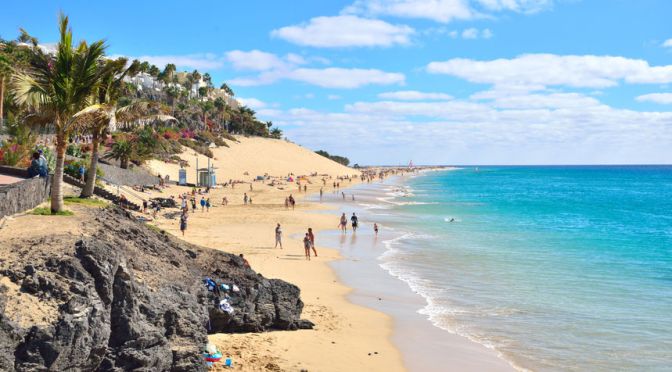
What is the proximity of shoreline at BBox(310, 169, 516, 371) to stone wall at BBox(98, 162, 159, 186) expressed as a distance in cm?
2363

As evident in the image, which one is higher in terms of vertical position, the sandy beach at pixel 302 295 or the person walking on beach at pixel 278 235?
the person walking on beach at pixel 278 235

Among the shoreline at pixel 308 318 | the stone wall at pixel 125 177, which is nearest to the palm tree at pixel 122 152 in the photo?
the stone wall at pixel 125 177

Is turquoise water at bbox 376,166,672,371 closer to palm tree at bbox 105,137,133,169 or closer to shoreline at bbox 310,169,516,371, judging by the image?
shoreline at bbox 310,169,516,371

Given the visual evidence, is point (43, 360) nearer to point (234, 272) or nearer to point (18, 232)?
point (18, 232)

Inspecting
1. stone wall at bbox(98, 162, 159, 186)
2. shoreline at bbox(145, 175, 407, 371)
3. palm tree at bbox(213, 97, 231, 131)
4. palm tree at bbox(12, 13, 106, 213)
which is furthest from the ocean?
palm tree at bbox(213, 97, 231, 131)

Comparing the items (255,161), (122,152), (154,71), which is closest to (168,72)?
(154,71)

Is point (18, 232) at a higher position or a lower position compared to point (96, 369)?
higher

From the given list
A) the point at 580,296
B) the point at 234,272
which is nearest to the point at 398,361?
the point at 234,272

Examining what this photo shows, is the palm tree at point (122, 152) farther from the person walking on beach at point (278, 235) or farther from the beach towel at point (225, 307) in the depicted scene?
the beach towel at point (225, 307)

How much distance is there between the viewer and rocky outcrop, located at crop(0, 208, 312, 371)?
23.1 ft

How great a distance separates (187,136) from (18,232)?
8211 cm

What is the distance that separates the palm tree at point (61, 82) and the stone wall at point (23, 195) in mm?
679

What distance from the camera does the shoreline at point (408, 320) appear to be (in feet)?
37.9

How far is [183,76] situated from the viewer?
135500mm
